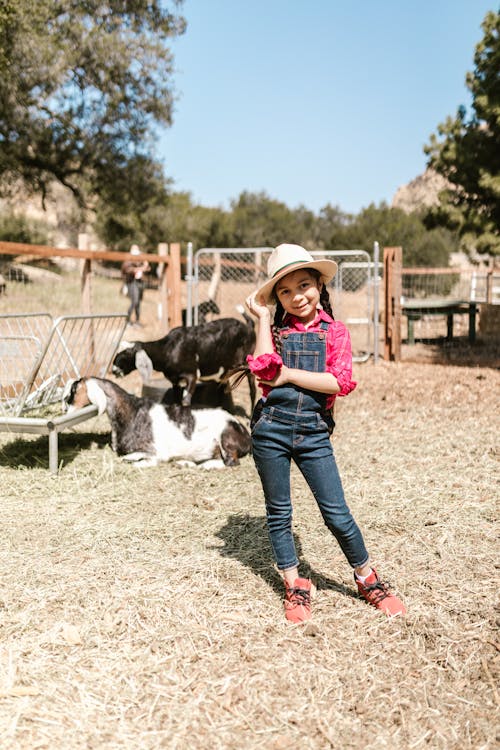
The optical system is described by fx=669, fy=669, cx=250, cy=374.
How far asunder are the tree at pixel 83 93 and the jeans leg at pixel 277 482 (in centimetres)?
1741

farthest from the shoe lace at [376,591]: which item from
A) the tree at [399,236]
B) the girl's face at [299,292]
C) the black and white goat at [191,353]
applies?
the tree at [399,236]

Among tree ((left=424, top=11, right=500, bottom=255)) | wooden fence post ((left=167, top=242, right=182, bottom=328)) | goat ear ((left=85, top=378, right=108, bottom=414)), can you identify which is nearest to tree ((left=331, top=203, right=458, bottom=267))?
tree ((left=424, top=11, right=500, bottom=255))

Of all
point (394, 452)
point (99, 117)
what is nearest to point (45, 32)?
point (99, 117)

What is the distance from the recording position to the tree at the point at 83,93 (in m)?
18.9

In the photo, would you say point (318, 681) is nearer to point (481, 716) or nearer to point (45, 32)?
point (481, 716)

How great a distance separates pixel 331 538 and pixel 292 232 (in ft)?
149

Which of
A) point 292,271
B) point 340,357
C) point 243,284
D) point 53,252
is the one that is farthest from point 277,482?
point 243,284

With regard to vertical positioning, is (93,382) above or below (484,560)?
above

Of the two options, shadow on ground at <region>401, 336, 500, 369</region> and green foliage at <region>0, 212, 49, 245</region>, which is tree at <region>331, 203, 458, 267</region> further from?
shadow on ground at <region>401, 336, 500, 369</region>

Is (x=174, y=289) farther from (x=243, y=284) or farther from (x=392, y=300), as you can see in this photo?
(x=243, y=284)

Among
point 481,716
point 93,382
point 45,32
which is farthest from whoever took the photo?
point 45,32

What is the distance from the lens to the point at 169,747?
2.14 m

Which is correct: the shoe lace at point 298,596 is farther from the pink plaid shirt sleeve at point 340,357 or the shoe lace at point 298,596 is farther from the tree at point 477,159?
the tree at point 477,159

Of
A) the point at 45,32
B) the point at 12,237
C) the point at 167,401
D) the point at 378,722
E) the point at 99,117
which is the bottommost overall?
the point at 378,722
